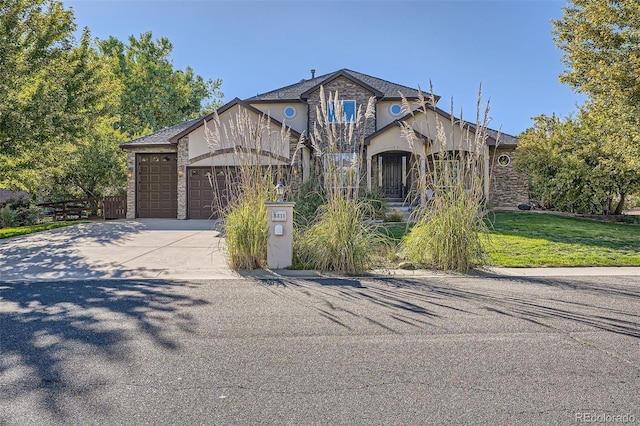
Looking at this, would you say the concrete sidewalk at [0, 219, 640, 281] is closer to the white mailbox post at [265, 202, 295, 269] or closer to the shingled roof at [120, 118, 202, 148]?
the white mailbox post at [265, 202, 295, 269]

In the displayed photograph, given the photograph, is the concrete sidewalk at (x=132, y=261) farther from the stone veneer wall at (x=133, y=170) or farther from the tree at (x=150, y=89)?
the tree at (x=150, y=89)

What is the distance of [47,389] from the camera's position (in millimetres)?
2510

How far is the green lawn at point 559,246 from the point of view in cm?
699

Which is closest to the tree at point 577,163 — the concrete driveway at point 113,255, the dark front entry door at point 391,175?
the dark front entry door at point 391,175

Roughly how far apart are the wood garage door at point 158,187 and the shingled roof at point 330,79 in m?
5.26

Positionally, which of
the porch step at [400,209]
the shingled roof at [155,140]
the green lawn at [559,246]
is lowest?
the green lawn at [559,246]

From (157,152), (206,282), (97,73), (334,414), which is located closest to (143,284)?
(206,282)

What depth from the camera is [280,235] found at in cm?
642

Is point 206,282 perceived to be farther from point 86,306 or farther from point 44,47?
point 44,47

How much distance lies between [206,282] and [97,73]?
451 inches

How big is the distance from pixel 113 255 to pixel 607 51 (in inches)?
588

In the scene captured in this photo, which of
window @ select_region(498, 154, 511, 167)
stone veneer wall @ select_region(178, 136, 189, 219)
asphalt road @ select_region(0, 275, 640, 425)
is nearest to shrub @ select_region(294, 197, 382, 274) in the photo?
asphalt road @ select_region(0, 275, 640, 425)

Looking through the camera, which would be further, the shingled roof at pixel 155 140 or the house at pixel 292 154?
the shingled roof at pixel 155 140

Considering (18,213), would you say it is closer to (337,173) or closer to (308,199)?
(308,199)
